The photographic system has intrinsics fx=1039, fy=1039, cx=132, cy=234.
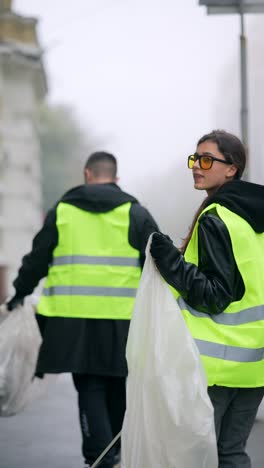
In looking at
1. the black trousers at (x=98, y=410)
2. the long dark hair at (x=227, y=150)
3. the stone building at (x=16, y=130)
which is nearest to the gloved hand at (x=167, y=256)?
the long dark hair at (x=227, y=150)

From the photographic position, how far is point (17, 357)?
551 centimetres

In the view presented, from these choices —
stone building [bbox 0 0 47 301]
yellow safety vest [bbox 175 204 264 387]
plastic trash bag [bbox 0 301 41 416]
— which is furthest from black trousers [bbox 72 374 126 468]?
stone building [bbox 0 0 47 301]

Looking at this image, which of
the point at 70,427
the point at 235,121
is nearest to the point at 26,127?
the point at 235,121

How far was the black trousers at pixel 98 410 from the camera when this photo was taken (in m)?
4.92

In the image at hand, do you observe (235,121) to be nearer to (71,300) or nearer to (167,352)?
(71,300)

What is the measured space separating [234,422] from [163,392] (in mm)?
356

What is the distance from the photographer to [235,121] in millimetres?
21312

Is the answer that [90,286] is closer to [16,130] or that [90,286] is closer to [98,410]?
[98,410]

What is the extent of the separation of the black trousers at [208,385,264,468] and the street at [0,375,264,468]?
1.81 meters

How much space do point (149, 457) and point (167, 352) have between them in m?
0.34

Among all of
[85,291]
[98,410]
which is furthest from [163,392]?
[85,291]

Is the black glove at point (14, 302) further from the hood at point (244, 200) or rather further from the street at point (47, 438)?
the hood at point (244, 200)

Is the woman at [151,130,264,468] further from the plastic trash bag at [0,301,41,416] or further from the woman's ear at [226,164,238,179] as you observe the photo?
the plastic trash bag at [0,301,41,416]

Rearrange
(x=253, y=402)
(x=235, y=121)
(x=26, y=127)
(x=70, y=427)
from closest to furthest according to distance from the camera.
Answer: (x=253, y=402), (x=70, y=427), (x=235, y=121), (x=26, y=127)
